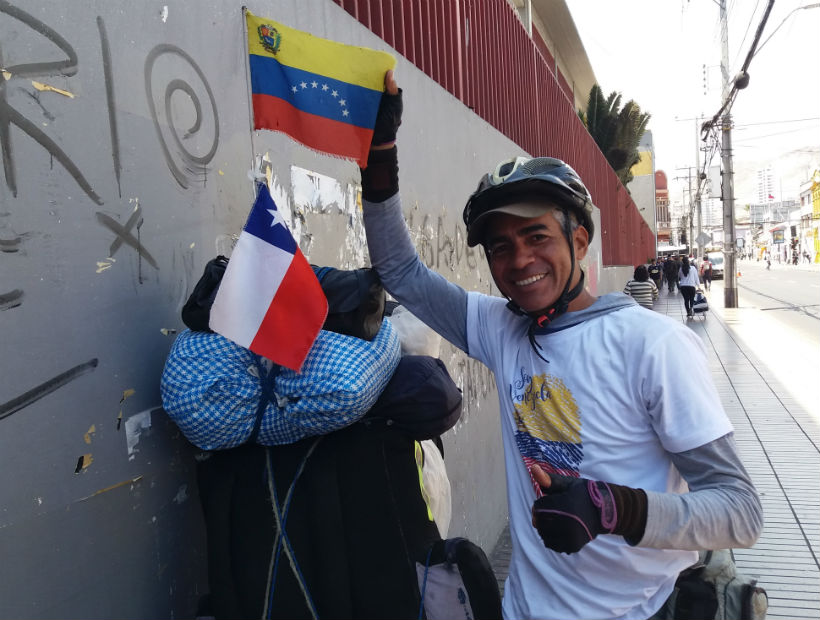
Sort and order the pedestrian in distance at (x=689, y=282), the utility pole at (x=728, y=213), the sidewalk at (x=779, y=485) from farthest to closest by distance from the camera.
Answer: the utility pole at (x=728, y=213)
the pedestrian in distance at (x=689, y=282)
the sidewalk at (x=779, y=485)

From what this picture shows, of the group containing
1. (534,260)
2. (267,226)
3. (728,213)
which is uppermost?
(728,213)

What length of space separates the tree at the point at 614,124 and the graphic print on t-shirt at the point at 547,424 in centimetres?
3186

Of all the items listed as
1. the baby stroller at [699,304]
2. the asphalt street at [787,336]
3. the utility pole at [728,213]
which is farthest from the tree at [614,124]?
the baby stroller at [699,304]

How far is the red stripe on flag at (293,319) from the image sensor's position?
182 cm

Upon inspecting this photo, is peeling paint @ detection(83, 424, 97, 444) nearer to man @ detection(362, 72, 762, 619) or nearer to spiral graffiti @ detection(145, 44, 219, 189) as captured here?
spiral graffiti @ detection(145, 44, 219, 189)

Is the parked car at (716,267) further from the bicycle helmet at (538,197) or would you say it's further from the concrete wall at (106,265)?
the concrete wall at (106,265)

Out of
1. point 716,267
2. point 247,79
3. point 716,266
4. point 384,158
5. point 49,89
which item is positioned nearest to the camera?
point 49,89

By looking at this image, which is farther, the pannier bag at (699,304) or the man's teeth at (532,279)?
the pannier bag at (699,304)

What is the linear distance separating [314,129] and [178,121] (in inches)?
15.7

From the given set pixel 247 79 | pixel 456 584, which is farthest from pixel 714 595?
pixel 247 79

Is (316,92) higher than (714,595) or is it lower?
higher

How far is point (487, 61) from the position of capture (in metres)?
6.66

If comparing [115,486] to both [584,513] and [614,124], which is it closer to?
[584,513]

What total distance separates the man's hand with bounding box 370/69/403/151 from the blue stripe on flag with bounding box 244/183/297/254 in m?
0.42
